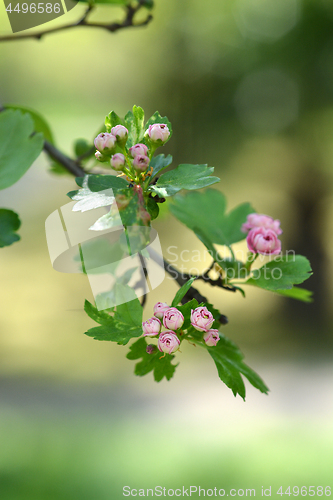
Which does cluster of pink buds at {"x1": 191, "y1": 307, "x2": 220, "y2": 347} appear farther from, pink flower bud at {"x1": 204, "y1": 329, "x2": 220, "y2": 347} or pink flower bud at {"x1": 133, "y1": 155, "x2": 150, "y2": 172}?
pink flower bud at {"x1": 133, "y1": 155, "x2": 150, "y2": 172}

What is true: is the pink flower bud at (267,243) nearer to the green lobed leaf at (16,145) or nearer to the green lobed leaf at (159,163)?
the green lobed leaf at (159,163)

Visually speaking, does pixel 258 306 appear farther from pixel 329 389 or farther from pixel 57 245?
pixel 57 245

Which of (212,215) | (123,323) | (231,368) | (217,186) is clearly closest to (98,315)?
(123,323)

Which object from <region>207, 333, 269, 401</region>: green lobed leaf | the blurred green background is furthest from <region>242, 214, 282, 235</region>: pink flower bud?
the blurred green background

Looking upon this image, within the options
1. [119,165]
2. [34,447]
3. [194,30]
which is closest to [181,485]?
[34,447]

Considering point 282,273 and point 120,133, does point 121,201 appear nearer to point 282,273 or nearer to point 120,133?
point 120,133

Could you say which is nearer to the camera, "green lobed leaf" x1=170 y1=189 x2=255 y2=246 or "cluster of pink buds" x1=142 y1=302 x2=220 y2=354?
"cluster of pink buds" x1=142 y1=302 x2=220 y2=354

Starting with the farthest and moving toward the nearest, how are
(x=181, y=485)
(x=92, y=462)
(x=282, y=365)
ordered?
1. (x=282, y=365)
2. (x=92, y=462)
3. (x=181, y=485)
